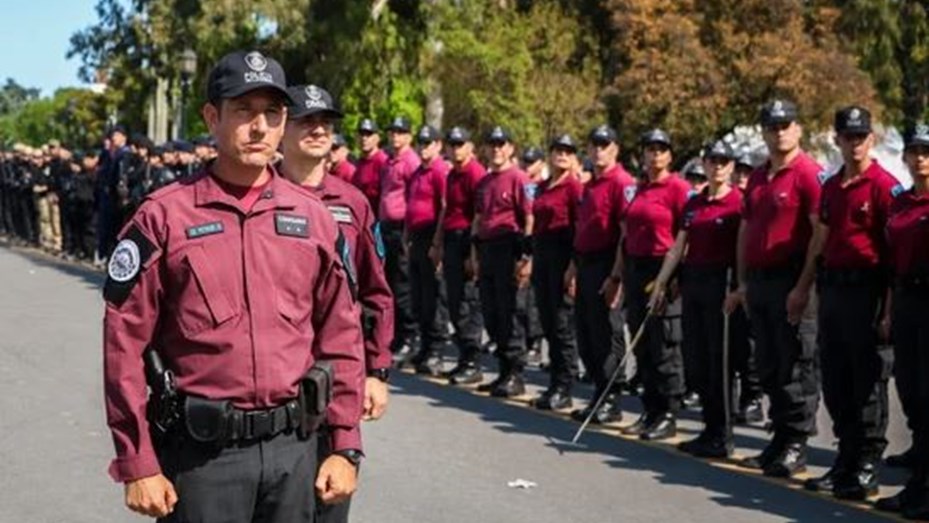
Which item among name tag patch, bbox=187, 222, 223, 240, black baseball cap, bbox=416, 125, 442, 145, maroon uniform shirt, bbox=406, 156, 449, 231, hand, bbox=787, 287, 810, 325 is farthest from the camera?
black baseball cap, bbox=416, 125, 442, 145

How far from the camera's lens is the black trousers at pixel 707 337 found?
31.6ft

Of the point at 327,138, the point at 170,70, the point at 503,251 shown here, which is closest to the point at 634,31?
the point at 170,70

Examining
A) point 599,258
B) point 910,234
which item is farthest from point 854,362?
point 599,258

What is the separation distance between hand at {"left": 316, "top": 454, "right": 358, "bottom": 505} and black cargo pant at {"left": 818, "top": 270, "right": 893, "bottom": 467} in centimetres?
464

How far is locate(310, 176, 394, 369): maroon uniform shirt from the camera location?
5.43 metres

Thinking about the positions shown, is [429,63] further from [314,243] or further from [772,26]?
[314,243]

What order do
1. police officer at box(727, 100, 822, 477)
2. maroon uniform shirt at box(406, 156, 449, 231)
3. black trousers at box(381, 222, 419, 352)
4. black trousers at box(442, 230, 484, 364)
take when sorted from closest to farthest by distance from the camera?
police officer at box(727, 100, 822, 477) < black trousers at box(442, 230, 484, 364) < maroon uniform shirt at box(406, 156, 449, 231) < black trousers at box(381, 222, 419, 352)

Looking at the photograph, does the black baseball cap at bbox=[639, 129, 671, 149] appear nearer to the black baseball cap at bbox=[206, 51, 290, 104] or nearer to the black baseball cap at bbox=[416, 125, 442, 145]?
the black baseball cap at bbox=[416, 125, 442, 145]

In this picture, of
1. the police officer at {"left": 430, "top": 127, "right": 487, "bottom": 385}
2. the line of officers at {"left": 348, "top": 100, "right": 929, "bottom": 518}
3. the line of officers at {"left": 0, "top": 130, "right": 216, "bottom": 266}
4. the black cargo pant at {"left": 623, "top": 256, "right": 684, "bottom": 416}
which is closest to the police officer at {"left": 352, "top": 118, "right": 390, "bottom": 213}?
the line of officers at {"left": 348, "top": 100, "right": 929, "bottom": 518}

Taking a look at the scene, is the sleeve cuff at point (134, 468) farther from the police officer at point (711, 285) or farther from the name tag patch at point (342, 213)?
the police officer at point (711, 285)

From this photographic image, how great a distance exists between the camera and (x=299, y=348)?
4.21 m

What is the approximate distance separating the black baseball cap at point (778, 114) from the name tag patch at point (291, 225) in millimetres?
4997

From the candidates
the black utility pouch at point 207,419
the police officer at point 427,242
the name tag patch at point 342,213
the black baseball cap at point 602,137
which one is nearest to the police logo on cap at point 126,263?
the black utility pouch at point 207,419

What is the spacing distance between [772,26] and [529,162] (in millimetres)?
26513
